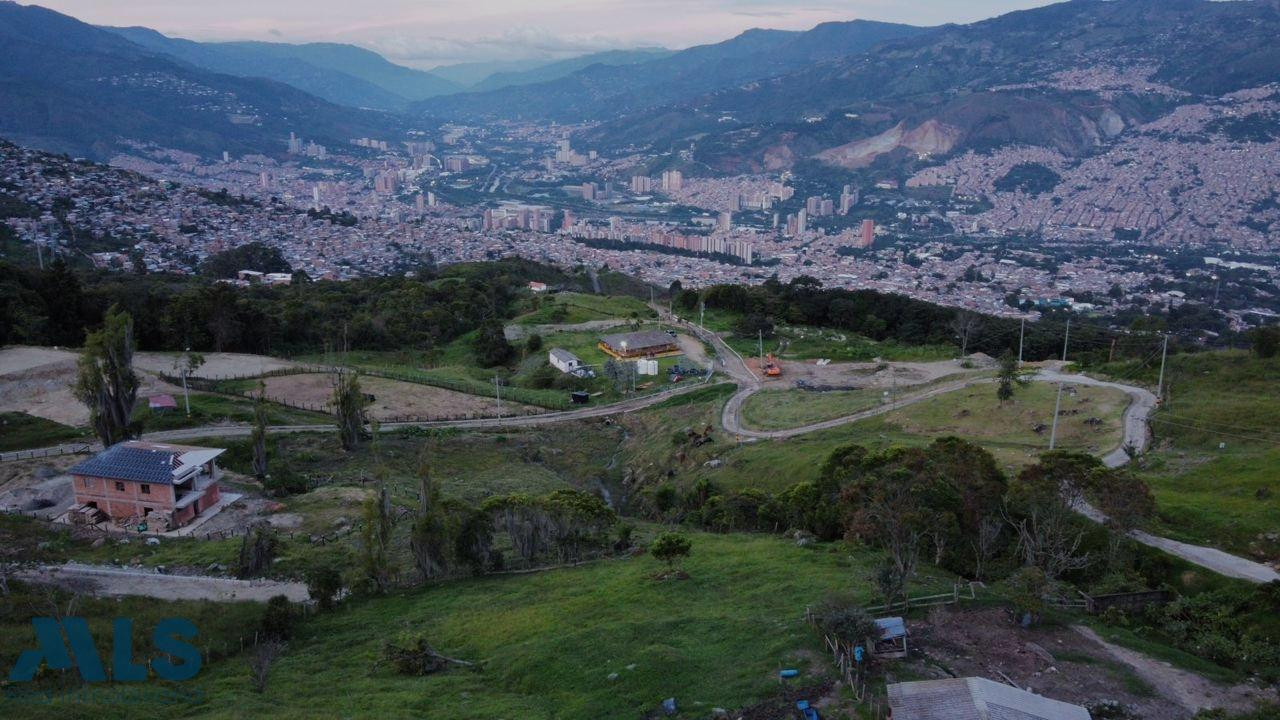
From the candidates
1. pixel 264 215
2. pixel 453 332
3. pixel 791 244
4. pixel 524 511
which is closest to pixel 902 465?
pixel 524 511

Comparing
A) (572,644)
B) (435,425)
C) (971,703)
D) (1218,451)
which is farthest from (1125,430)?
(435,425)

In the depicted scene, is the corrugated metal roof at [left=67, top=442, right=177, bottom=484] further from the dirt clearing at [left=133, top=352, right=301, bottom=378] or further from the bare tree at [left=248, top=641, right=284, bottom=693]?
the dirt clearing at [left=133, top=352, right=301, bottom=378]

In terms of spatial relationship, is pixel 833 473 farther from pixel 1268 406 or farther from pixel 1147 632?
pixel 1268 406

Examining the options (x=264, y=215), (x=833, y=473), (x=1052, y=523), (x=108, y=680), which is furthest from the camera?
(x=264, y=215)

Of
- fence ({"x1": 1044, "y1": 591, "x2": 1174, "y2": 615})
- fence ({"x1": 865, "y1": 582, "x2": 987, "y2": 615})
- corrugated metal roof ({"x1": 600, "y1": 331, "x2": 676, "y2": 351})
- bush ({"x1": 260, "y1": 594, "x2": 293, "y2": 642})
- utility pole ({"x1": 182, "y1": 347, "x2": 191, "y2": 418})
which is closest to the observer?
fence ({"x1": 865, "y1": 582, "x2": 987, "y2": 615})

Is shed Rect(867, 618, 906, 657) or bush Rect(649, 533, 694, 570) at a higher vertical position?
shed Rect(867, 618, 906, 657)

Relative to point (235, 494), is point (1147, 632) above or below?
above

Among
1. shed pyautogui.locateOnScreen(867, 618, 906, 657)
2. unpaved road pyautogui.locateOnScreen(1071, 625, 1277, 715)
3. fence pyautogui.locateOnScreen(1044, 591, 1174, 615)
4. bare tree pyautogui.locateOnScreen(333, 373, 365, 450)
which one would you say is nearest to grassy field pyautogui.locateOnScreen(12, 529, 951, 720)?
shed pyautogui.locateOnScreen(867, 618, 906, 657)
